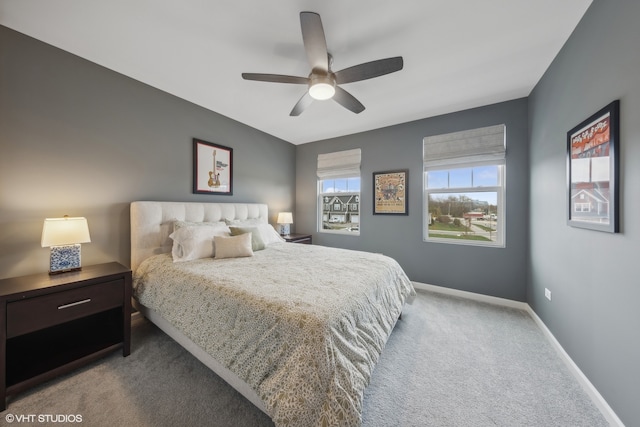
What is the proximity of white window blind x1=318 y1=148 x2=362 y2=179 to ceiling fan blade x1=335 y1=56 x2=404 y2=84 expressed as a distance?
2100 millimetres

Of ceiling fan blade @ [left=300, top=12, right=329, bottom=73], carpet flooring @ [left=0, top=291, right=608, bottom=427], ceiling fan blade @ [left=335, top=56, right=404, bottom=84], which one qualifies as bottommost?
carpet flooring @ [left=0, top=291, right=608, bottom=427]

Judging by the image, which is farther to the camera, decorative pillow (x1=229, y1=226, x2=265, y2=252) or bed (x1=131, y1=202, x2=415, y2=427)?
decorative pillow (x1=229, y1=226, x2=265, y2=252)

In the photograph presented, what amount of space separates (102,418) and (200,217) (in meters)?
1.97

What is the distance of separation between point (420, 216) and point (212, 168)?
3.23 m

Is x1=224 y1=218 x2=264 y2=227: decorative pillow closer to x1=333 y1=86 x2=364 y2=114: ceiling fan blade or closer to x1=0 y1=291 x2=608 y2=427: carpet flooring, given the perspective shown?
x1=0 y1=291 x2=608 y2=427: carpet flooring

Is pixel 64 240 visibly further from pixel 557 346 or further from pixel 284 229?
pixel 557 346

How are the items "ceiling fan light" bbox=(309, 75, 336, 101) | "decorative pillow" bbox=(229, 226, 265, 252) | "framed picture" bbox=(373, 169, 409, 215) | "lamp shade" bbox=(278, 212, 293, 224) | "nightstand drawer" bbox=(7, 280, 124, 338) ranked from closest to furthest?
1. "nightstand drawer" bbox=(7, 280, 124, 338)
2. "ceiling fan light" bbox=(309, 75, 336, 101)
3. "decorative pillow" bbox=(229, 226, 265, 252)
4. "framed picture" bbox=(373, 169, 409, 215)
5. "lamp shade" bbox=(278, 212, 293, 224)

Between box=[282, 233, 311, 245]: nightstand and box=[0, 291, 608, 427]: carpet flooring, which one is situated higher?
box=[282, 233, 311, 245]: nightstand

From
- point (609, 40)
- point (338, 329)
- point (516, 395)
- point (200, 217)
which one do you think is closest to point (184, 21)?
point (200, 217)

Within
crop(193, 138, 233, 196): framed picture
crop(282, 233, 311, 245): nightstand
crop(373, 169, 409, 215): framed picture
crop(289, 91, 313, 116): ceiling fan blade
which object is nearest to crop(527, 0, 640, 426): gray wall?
crop(373, 169, 409, 215): framed picture

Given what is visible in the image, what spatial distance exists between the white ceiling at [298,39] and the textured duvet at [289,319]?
1971 mm

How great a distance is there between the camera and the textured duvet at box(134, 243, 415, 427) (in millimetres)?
1052

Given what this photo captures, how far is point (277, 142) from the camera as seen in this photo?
432 cm

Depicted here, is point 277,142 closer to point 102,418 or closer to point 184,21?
point 184,21
